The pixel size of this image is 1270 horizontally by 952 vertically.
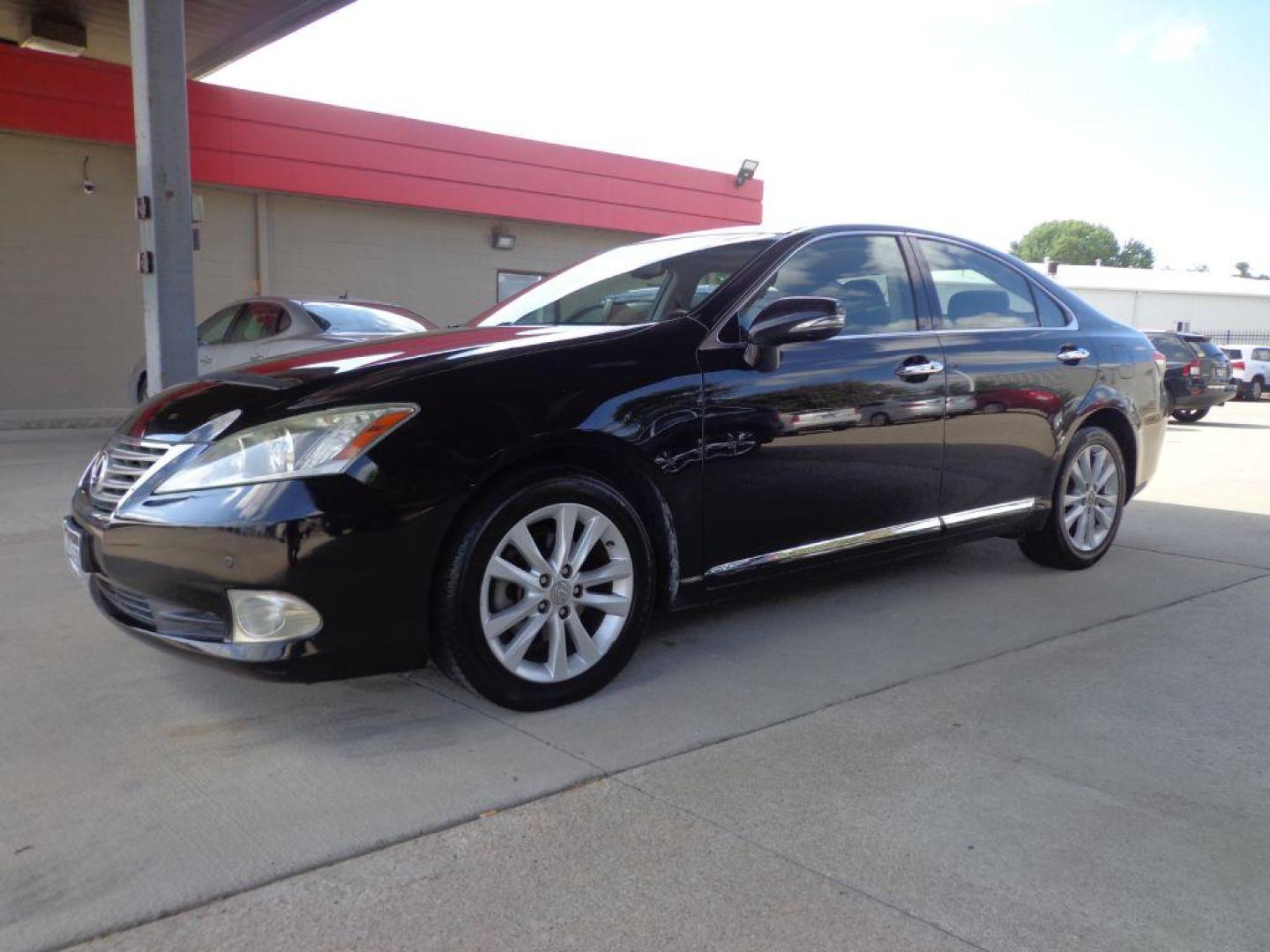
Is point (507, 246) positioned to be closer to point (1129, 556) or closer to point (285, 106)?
point (285, 106)

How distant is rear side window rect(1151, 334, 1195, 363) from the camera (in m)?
17.8

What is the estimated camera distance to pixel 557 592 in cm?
335

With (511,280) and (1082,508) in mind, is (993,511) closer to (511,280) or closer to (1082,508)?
(1082,508)

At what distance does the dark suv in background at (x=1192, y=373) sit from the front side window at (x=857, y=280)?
15.0 meters

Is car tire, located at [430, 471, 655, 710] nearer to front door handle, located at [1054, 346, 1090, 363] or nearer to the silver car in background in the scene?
front door handle, located at [1054, 346, 1090, 363]

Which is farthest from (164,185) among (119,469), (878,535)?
(878,535)

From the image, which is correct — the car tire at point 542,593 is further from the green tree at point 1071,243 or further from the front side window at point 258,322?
the green tree at point 1071,243

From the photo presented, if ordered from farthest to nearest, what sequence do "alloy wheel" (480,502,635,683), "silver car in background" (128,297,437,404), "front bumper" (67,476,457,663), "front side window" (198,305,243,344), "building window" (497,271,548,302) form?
1. "building window" (497,271,548,302)
2. "front side window" (198,305,243,344)
3. "silver car in background" (128,297,437,404)
4. "alloy wheel" (480,502,635,683)
5. "front bumper" (67,476,457,663)

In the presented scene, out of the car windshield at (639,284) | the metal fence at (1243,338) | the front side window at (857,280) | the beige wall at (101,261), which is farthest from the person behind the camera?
the metal fence at (1243,338)

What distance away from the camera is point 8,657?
3896mm

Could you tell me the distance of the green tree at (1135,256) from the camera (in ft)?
404

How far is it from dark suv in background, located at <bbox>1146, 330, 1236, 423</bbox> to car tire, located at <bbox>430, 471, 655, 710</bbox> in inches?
653

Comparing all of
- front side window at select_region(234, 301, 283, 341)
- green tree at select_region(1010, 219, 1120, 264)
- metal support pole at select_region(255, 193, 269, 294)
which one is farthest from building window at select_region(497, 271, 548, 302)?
green tree at select_region(1010, 219, 1120, 264)

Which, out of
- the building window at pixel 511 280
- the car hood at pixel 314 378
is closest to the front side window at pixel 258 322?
the building window at pixel 511 280
